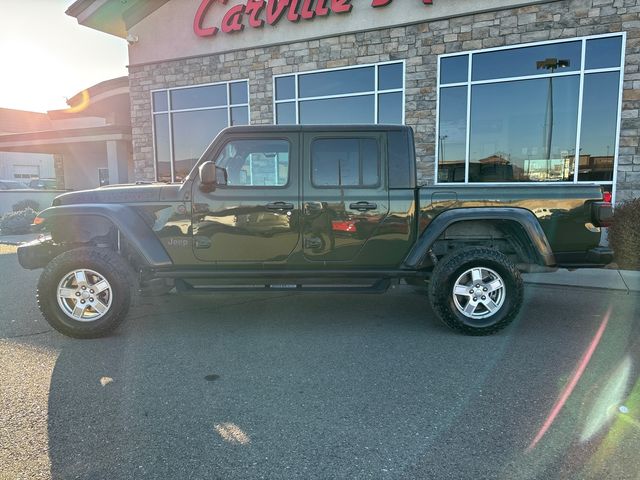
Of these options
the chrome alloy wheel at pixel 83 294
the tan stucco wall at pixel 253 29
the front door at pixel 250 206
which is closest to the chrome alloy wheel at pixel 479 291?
the front door at pixel 250 206

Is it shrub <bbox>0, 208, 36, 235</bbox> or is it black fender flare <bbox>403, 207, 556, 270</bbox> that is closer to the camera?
black fender flare <bbox>403, 207, 556, 270</bbox>

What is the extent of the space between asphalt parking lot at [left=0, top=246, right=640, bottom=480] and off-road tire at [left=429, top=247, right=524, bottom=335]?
0.16 metres

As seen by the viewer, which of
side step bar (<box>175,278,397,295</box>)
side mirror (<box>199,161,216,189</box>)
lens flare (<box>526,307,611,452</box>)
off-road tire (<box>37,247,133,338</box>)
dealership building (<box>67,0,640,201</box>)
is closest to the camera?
lens flare (<box>526,307,611,452</box>)

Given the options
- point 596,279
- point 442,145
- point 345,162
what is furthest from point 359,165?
point 442,145

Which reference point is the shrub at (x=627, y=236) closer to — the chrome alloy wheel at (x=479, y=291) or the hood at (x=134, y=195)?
the chrome alloy wheel at (x=479, y=291)

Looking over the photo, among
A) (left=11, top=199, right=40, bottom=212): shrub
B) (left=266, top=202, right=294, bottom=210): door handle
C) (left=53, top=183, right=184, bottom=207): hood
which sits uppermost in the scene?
(left=53, top=183, right=184, bottom=207): hood

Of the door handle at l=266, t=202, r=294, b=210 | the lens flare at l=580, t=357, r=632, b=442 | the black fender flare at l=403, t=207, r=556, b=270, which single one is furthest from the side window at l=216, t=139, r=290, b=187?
the lens flare at l=580, t=357, r=632, b=442

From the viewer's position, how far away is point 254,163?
4.54m

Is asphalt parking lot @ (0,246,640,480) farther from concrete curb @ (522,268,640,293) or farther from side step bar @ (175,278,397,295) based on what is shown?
concrete curb @ (522,268,640,293)

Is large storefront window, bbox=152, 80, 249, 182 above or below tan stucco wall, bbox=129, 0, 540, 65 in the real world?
below

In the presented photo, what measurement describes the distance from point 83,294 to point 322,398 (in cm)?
269

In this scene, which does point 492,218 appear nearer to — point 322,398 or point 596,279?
point 322,398

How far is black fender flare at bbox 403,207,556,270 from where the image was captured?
4316 mm

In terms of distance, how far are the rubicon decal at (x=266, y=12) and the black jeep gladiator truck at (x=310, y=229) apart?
6.83 m
